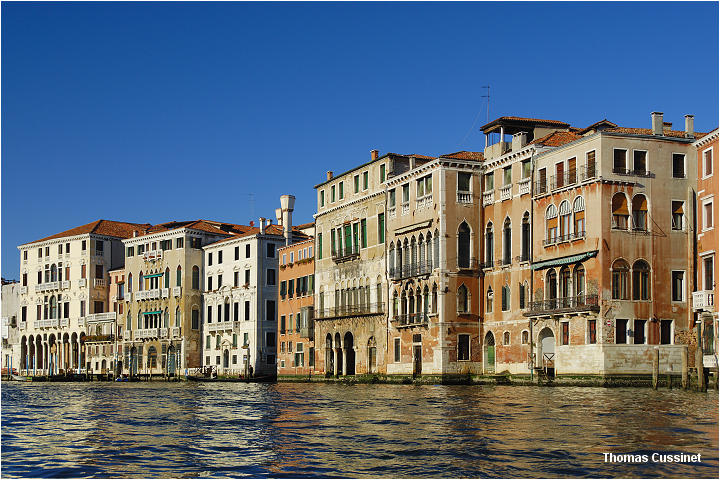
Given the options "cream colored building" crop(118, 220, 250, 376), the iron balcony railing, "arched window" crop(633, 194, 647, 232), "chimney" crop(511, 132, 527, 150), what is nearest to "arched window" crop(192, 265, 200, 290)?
"cream colored building" crop(118, 220, 250, 376)

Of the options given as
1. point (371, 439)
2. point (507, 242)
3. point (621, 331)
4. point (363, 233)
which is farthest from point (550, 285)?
point (371, 439)

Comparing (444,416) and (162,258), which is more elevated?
(162,258)

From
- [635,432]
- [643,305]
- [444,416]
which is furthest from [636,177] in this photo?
[635,432]

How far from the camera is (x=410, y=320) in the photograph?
51156 millimetres

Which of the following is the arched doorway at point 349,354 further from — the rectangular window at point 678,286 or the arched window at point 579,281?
the rectangular window at point 678,286

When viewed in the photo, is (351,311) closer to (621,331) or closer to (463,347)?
(463,347)

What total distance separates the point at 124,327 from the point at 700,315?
53229 mm

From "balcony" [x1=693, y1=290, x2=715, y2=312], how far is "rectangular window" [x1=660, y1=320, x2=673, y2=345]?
A: 9.16 feet

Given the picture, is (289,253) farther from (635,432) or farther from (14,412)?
(635,432)

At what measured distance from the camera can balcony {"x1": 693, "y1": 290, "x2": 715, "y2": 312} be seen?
36531mm

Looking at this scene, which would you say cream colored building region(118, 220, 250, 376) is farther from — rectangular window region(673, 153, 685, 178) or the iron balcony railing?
rectangular window region(673, 153, 685, 178)

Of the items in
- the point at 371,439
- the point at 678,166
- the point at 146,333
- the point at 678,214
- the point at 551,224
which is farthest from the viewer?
Answer: the point at 146,333

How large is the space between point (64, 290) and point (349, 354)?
1394 inches

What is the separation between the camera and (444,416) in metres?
24.2
